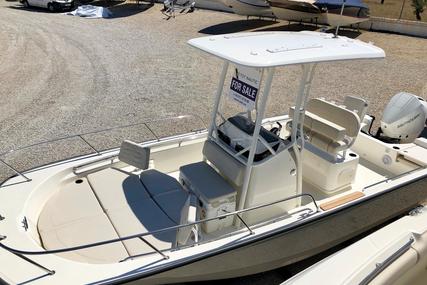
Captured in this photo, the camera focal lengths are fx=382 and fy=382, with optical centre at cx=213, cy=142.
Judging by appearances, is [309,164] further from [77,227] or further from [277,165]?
[77,227]

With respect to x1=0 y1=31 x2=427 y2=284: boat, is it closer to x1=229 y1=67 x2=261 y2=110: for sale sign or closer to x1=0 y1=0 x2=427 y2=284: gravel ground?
x1=229 y1=67 x2=261 y2=110: for sale sign

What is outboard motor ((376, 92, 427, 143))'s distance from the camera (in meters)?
5.30

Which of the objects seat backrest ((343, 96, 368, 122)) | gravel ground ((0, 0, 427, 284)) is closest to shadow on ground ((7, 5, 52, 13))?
gravel ground ((0, 0, 427, 284))

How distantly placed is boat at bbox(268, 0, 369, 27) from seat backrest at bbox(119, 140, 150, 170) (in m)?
12.4

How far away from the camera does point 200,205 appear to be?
345 cm

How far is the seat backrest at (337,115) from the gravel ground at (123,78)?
1144 mm

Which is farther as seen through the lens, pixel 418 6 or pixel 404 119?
pixel 418 6

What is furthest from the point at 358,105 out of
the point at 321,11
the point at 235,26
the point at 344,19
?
the point at 235,26

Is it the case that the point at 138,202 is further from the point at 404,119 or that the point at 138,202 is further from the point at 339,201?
the point at 404,119

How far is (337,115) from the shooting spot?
4414 mm

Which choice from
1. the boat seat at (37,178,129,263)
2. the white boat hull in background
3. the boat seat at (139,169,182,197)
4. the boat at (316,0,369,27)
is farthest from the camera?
the white boat hull in background

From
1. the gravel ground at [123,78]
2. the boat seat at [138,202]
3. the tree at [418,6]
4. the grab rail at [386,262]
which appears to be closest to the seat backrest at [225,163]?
the boat seat at [138,202]

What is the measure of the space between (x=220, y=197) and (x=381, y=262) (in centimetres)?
136

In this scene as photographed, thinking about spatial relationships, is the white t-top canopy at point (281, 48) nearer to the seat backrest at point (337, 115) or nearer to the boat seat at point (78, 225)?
the seat backrest at point (337, 115)
